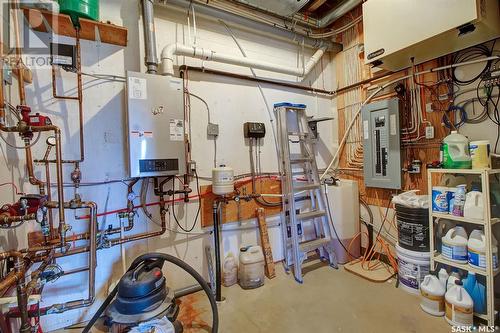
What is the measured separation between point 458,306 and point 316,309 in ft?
3.08

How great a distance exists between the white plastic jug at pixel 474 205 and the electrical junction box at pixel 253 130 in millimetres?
1764

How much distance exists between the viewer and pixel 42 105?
1.69 m

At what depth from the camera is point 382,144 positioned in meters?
2.45

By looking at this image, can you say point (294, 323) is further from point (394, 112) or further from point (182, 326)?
point (394, 112)

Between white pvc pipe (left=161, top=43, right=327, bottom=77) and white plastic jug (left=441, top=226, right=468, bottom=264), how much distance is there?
2.08 meters

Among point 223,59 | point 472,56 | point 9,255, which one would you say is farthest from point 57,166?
point 472,56

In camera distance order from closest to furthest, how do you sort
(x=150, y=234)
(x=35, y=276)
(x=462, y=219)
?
(x=35, y=276)
(x=462, y=219)
(x=150, y=234)

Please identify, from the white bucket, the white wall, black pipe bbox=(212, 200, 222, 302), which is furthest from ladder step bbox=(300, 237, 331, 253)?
black pipe bbox=(212, 200, 222, 302)

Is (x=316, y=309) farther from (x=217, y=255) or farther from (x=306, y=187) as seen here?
(x=306, y=187)

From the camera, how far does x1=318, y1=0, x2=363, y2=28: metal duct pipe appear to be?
238cm

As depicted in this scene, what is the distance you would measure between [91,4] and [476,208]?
2.97 metres

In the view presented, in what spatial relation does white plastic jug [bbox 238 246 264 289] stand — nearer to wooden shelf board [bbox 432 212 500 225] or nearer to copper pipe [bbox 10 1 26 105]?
wooden shelf board [bbox 432 212 500 225]

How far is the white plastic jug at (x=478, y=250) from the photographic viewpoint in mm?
1575

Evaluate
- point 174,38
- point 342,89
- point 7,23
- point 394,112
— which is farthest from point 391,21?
point 7,23
